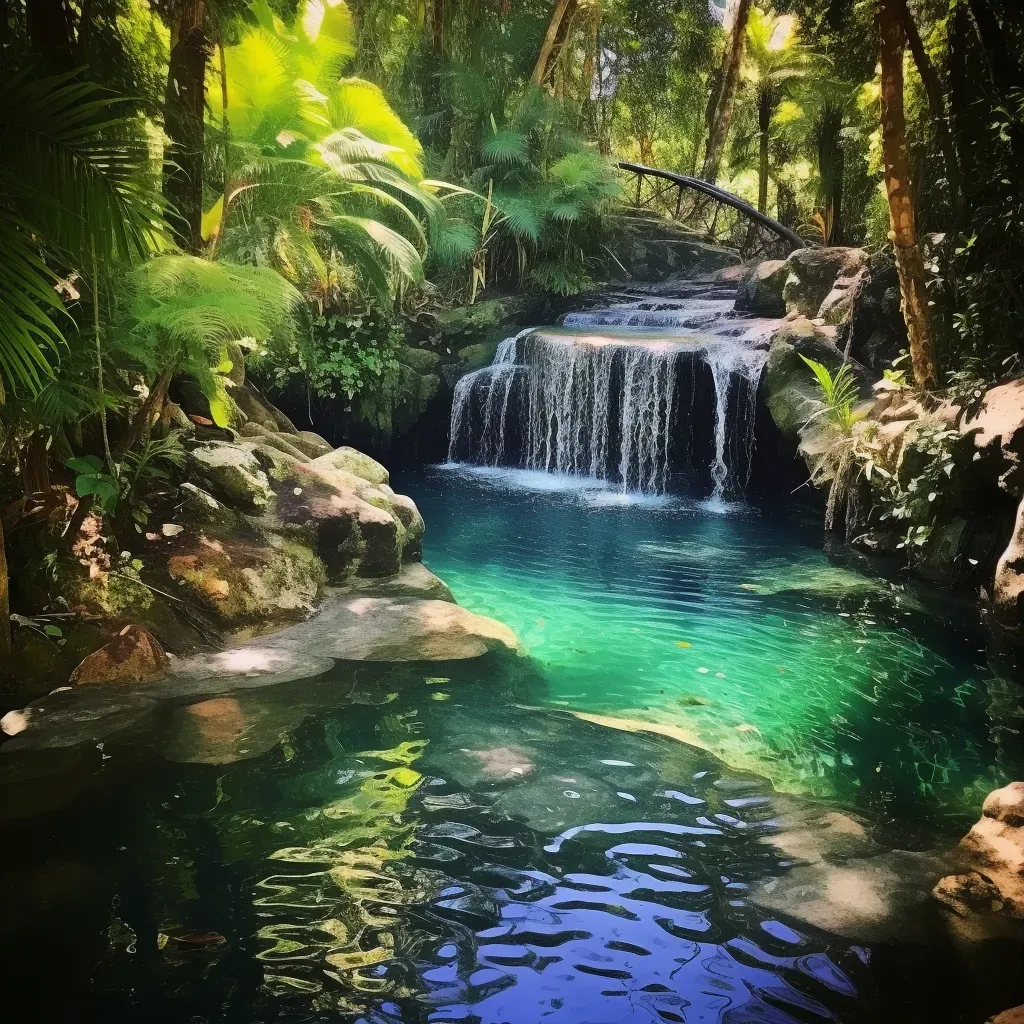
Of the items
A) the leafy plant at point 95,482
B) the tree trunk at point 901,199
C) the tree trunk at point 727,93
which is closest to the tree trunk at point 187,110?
the leafy plant at point 95,482

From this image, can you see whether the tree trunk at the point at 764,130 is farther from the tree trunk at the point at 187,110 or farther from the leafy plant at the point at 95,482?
the leafy plant at the point at 95,482

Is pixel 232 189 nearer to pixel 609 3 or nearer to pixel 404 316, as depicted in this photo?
pixel 404 316

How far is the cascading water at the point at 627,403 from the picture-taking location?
11.4m

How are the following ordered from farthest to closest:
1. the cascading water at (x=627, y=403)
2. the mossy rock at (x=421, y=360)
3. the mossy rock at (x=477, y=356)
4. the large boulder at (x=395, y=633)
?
the mossy rock at (x=477, y=356) → the mossy rock at (x=421, y=360) → the cascading water at (x=627, y=403) → the large boulder at (x=395, y=633)

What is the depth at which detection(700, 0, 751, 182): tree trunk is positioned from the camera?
668 inches

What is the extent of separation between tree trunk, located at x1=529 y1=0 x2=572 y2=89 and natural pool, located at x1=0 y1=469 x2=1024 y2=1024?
1178 cm

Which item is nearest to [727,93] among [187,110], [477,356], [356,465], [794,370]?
[477,356]

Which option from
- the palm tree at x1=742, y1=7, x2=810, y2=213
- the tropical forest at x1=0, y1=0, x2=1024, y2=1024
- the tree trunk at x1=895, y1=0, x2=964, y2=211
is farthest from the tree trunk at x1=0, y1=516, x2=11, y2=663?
the palm tree at x1=742, y1=7, x2=810, y2=213

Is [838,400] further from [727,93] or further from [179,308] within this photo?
[727,93]

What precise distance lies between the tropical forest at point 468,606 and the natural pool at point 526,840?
2 cm

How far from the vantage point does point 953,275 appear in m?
7.84

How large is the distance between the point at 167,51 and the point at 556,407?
7784 millimetres

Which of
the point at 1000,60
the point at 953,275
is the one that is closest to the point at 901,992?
the point at 953,275

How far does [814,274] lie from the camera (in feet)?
37.6
